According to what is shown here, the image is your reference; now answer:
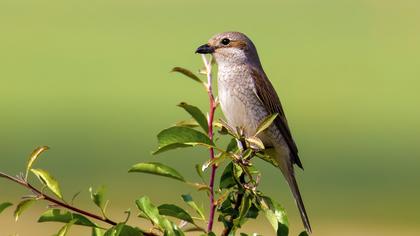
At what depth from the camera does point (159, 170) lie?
130 inches

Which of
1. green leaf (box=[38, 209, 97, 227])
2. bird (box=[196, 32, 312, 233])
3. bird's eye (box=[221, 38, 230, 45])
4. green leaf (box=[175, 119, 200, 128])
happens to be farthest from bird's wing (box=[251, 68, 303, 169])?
green leaf (box=[38, 209, 97, 227])

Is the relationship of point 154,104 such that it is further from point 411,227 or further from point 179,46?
point 411,227

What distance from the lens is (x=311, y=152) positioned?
87.2 ft

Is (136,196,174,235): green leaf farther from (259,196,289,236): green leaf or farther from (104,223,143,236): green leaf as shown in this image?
(259,196,289,236): green leaf

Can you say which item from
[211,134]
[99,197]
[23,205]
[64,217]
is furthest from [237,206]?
[23,205]

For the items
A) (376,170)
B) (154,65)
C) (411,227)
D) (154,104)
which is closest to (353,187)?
(376,170)

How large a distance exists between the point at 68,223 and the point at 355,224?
15.2m

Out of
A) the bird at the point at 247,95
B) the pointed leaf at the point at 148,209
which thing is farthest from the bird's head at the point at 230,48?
the pointed leaf at the point at 148,209

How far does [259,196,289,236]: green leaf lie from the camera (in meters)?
3.28

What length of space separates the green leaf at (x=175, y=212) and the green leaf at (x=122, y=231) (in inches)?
10.1

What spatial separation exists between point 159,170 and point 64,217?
32 cm

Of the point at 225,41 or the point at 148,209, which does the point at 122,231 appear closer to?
the point at 148,209

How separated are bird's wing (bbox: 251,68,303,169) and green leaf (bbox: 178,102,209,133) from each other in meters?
2.00

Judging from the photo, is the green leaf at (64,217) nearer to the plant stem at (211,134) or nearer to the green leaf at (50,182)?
the green leaf at (50,182)
